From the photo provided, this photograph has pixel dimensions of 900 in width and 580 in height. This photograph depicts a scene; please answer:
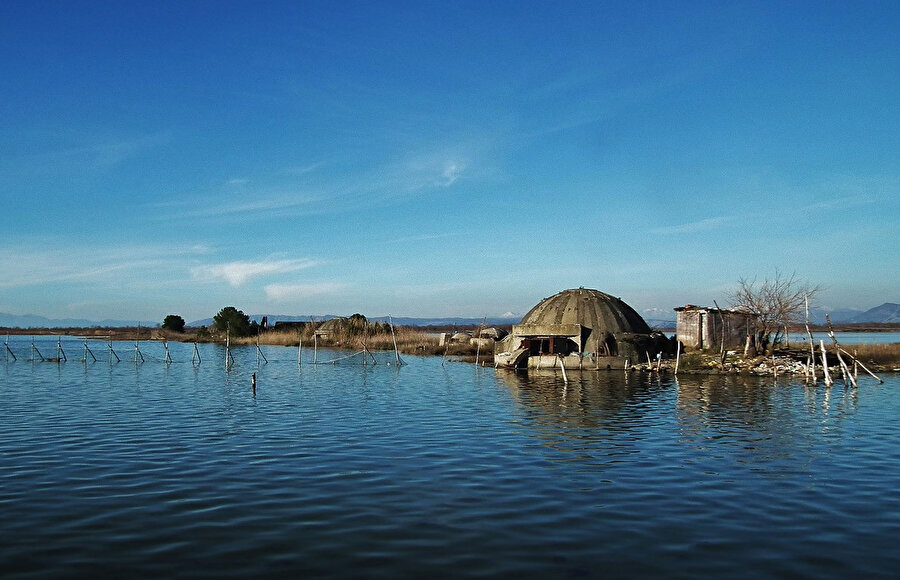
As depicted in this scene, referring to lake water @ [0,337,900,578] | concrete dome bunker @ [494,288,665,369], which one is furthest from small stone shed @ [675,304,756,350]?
lake water @ [0,337,900,578]

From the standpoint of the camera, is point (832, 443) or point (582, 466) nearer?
point (582, 466)

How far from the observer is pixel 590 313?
5806 centimetres

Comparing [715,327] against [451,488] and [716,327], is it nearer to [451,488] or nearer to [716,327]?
[716,327]

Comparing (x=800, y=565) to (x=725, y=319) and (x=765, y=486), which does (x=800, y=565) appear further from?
(x=725, y=319)

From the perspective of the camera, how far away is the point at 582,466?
64.4ft

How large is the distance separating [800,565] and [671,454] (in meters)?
9.81

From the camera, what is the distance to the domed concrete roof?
57.6 meters

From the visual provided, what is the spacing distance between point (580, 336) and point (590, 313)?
242 centimetres

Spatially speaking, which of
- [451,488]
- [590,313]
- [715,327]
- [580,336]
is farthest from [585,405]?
[715,327]

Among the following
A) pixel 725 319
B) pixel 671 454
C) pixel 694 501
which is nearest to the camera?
pixel 694 501

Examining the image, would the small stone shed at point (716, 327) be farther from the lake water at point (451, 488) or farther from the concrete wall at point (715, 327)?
the lake water at point (451, 488)

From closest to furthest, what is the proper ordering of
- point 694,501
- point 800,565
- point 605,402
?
point 800,565, point 694,501, point 605,402

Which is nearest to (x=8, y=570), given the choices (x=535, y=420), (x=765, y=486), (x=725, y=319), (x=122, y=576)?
(x=122, y=576)

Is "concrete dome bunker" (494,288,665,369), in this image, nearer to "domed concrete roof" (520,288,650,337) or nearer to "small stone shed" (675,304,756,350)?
"domed concrete roof" (520,288,650,337)
